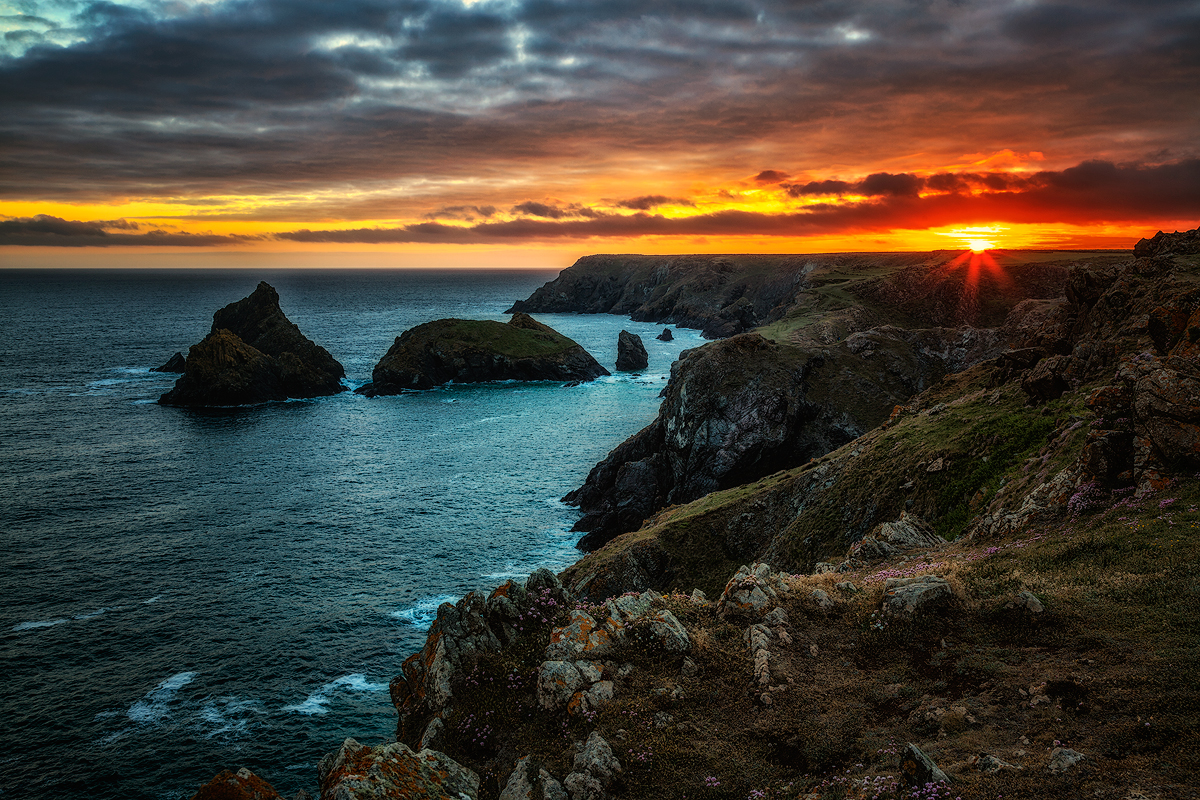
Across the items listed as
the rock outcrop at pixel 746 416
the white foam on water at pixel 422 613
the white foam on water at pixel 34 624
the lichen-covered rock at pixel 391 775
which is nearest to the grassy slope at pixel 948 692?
the lichen-covered rock at pixel 391 775

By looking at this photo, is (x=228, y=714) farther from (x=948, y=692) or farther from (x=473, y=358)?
(x=473, y=358)

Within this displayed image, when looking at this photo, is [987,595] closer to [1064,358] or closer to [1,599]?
[1064,358]

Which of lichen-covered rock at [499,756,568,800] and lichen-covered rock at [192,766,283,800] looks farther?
lichen-covered rock at [499,756,568,800]

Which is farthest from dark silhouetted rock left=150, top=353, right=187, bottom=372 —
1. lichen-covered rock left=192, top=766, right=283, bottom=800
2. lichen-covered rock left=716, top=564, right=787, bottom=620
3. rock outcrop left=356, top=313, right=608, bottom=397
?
lichen-covered rock left=716, top=564, right=787, bottom=620

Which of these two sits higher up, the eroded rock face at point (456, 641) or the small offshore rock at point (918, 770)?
the small offshore rock at point (918, 770)

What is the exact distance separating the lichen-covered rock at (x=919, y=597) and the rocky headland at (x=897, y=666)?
0.20 feet

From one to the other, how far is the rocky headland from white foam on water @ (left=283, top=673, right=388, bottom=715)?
95.0ft

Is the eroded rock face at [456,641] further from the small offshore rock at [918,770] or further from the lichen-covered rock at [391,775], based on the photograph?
the small offshore rock at [918,770]

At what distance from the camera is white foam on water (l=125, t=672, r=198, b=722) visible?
42.4 meters

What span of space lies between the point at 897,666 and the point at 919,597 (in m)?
2.60

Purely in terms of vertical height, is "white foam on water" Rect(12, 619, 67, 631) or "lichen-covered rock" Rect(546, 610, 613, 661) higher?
"lichen-covered rock" Rect(546, 610, 613, 661)

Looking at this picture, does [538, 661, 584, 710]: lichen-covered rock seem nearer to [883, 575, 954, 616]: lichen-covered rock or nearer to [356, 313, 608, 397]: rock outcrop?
[883, 575, 954, 616]: lichen-covered rock

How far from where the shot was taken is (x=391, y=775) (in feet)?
45.4

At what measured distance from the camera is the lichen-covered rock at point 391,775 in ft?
42.9
